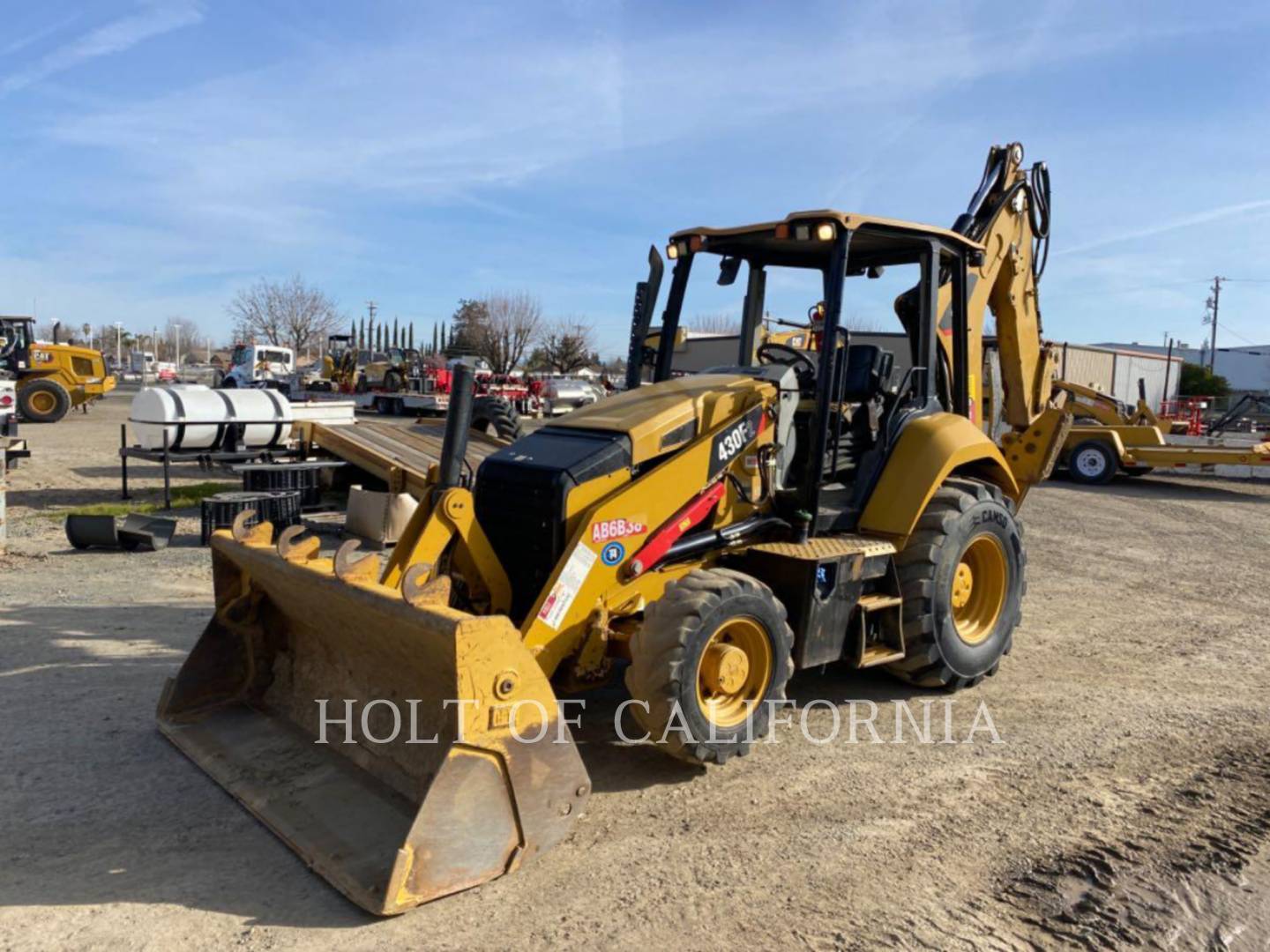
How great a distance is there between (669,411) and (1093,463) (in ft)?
51.5

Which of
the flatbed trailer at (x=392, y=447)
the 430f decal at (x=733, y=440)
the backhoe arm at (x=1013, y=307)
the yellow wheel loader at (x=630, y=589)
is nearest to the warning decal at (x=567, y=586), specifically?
the yellow wheel loader at (x=630, y=589)

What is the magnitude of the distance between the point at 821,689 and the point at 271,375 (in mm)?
33082

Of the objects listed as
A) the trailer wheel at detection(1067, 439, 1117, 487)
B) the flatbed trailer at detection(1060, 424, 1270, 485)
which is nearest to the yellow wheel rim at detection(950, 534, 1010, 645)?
the flatbed trailer at detection(1060, 424, 1270, 485)

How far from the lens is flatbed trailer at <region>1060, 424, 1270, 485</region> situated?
17.1 meters

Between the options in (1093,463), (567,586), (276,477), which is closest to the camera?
(567,586)

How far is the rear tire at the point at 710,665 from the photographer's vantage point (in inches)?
155

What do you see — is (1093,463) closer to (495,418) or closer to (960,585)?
(495,418)

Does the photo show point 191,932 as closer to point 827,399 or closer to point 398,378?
point 827,399

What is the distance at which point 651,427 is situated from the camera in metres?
4.61

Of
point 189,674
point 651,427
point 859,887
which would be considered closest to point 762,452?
point 651,427

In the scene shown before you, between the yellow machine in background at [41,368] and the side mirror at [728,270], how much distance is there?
976 inches

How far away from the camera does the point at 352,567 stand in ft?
12.9

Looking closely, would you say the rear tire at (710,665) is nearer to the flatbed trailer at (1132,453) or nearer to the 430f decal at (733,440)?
the 430f decal at (733,440)

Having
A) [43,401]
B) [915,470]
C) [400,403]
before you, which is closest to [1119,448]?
[915,470]
